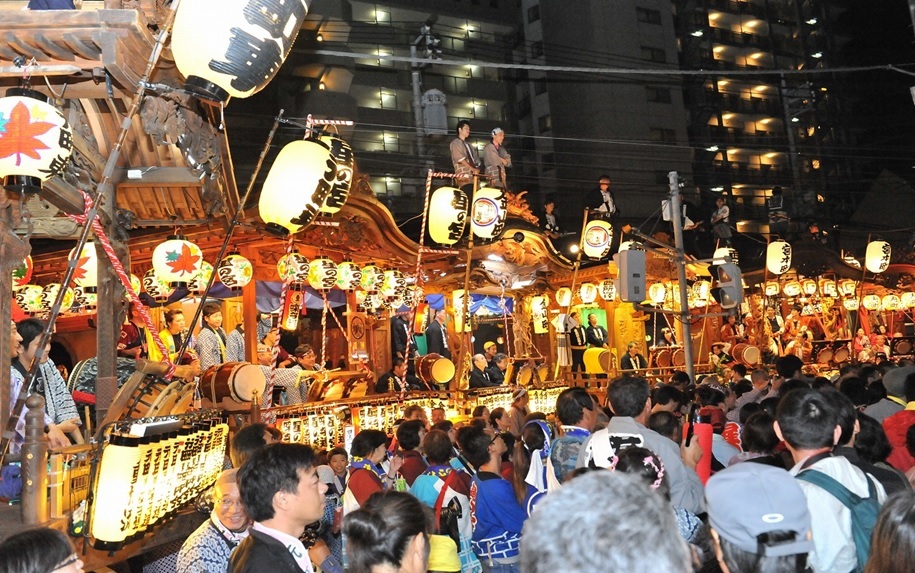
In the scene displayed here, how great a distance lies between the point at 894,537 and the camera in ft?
8.67

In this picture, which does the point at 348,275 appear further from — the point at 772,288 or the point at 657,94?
the point at 657,94

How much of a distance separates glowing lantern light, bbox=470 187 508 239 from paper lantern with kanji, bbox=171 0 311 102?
10.1 metres

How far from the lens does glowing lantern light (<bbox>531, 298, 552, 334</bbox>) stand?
21719mm

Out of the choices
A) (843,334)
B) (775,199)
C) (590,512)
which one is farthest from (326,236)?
(843,334)

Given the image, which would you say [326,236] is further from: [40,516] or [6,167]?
[40,516]

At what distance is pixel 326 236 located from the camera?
14.5 metres

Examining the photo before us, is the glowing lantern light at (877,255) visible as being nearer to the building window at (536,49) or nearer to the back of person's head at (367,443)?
the building window at (536,49)

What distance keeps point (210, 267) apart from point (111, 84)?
25.7 feet

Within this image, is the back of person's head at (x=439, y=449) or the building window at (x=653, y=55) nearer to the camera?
the back of person's head at (x=439, y=449)

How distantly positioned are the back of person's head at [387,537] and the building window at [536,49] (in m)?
40.6

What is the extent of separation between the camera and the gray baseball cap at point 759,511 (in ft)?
8.33

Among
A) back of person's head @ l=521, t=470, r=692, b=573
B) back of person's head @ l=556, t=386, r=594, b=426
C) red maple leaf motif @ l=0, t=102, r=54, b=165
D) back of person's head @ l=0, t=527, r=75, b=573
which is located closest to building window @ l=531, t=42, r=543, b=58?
back of person's head @ l=556, t=386, r=594, b=426

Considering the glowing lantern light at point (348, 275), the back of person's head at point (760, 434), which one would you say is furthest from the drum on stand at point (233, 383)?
the back of person's head at point (760, 434)

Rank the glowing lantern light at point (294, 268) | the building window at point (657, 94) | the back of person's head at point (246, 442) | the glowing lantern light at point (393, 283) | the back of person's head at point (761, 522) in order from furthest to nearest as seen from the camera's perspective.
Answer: the building window at point (657, 94) → the glowing lantern light at point (393, 283) → the glowing lantern light at point (294, 268) → the back of person's head at point (246, 442) → the back of person's head at point (761, 522)
